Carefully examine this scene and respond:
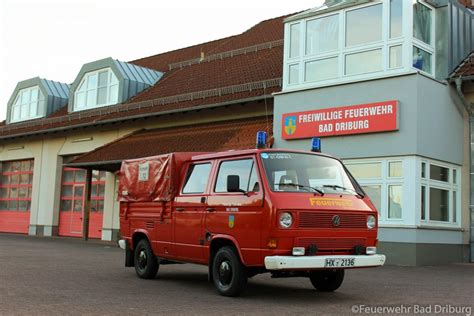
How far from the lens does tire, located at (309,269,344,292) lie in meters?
9.08

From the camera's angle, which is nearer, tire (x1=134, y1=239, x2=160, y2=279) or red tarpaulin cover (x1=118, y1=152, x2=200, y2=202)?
red tarpaulin cover (x1=118, y1=152, x2=200, y2=202)

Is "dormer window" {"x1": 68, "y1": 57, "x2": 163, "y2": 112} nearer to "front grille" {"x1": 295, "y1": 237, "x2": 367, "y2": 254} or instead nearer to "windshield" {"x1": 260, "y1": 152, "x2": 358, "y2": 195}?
"windshield" {"x1": 260, "y1": 152, "x2": 358, "y2": 195}

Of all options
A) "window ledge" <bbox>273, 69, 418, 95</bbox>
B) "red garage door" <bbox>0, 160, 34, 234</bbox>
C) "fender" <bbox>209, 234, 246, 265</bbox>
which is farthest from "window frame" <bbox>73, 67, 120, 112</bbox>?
"fender" <bbox>209, 234, 246, 265</bbox>

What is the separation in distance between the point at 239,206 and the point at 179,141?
1271 cm

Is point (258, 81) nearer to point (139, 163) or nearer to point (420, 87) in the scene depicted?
point (420, 87)

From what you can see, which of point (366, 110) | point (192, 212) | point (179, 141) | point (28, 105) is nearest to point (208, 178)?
point (192, 212)

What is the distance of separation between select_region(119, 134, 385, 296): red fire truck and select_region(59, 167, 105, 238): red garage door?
1673cm

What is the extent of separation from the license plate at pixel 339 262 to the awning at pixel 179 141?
9.52m

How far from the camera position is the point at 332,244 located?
8156 mm

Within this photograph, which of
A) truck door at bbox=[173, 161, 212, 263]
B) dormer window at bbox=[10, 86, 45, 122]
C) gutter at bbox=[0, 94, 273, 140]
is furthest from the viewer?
dormer window at bbox=[10, 86, 45, 122]

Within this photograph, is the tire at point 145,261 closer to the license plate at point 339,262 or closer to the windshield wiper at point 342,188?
the windshield wiper at point 342,188

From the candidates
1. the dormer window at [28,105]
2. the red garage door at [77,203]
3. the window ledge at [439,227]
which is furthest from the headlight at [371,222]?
the dormer window at [28,105]

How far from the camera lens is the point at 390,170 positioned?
15.7 m

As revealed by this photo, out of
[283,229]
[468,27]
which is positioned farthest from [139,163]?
[468,27]
